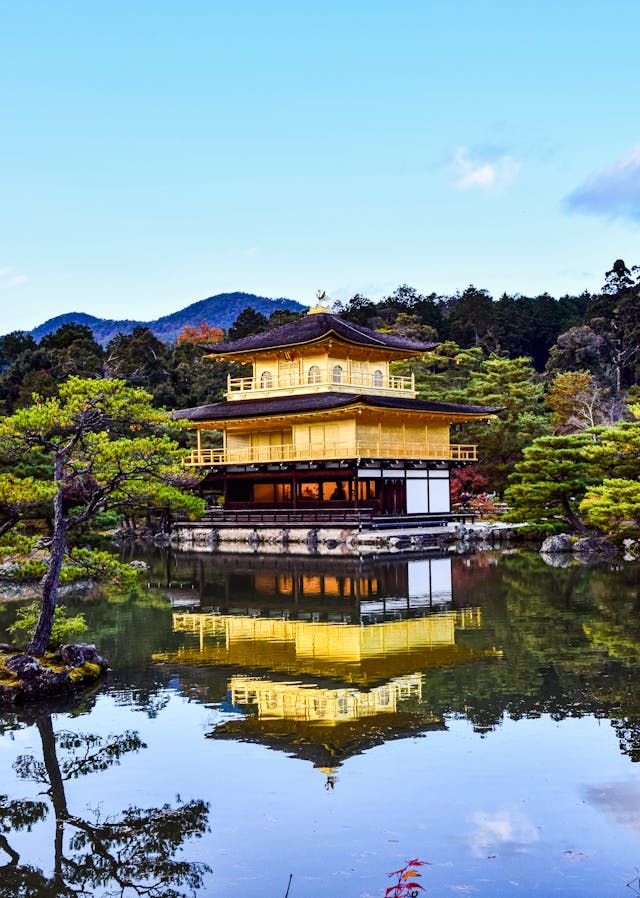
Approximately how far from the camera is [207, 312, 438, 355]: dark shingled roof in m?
41.3

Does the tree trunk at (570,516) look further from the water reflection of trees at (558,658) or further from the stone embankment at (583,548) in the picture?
the water reflection of trees at (558,658)

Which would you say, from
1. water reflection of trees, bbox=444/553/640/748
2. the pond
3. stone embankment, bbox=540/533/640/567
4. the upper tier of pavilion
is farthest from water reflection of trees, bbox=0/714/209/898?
the upper tier of pavilion

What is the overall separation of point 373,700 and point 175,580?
16.3 metres

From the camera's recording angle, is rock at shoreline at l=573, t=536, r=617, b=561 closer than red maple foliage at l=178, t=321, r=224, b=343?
Yes

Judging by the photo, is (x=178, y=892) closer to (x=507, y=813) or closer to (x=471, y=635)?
(x=507, y=813)

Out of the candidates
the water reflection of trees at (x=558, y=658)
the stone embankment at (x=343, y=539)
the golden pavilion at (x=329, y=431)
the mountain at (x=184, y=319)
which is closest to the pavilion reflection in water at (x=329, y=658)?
the water reflection of trees at (x=558, y=658)

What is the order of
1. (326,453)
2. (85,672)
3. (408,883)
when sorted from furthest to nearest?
1. (326,453)
2. (85,672)
3. (408,883)

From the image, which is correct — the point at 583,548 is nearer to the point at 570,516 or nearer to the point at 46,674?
the point at 570,516

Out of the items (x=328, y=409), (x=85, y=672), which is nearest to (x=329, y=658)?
(x=85, y=672)

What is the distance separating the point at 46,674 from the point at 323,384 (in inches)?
1173

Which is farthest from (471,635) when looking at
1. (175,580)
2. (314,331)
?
(314,331)

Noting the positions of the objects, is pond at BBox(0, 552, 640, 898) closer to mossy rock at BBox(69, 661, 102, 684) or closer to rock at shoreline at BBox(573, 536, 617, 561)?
mossy rock at BBox(69, 661, 102, 684)

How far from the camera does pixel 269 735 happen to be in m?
10.7

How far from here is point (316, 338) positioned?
4053cm
